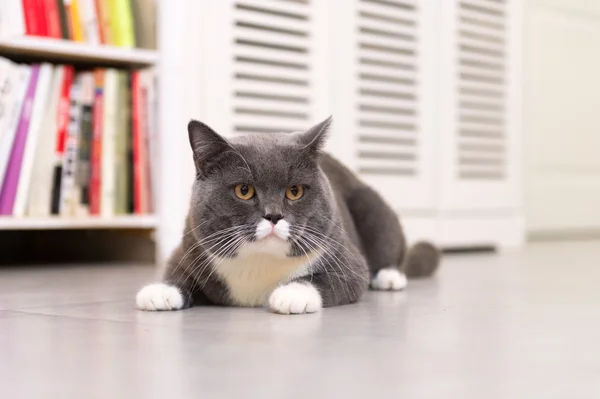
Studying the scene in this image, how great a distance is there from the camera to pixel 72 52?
2150 millimetres

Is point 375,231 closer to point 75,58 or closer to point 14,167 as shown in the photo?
point 14,167

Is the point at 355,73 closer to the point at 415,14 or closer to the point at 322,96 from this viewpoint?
the point at 322,96

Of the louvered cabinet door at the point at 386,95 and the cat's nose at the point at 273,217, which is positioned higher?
the louvered cabinet door at the point at 386,95

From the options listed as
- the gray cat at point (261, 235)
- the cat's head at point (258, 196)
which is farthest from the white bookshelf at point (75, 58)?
the cat's head at point (258, 196)

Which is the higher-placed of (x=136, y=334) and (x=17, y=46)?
(x=17, y=46)

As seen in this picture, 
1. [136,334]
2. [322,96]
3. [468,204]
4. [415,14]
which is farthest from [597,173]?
[136,334]

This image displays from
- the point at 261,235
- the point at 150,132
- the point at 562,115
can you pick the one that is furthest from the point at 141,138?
the point at 562,115

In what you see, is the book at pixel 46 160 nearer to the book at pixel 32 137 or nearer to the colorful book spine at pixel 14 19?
the book at pixel 32 137

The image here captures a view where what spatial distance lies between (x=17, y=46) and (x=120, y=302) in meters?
0.98

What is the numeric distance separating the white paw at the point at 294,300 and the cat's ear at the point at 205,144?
240 mm

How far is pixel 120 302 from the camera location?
1427 millimetres

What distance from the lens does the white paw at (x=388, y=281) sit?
1.65 meters

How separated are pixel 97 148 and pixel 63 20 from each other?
369mm

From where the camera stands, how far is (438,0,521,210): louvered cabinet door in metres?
2.87
